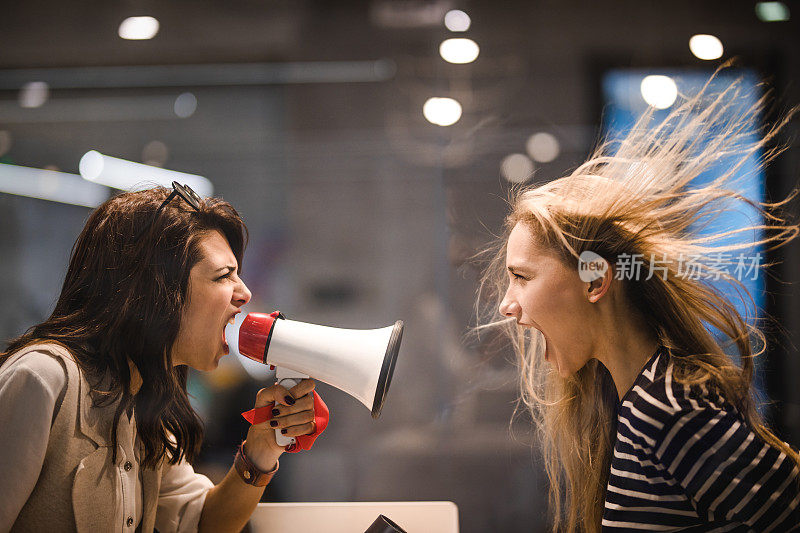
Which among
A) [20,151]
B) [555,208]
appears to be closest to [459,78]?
[555,208]

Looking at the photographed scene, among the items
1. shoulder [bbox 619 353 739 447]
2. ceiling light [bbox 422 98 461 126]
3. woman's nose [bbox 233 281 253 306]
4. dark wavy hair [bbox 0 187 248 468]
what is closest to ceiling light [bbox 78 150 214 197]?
dark wavy hair [bbox 0 187 248 468]

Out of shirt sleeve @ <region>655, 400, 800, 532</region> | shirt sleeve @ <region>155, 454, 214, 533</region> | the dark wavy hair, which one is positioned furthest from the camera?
shirt sleeve @ <region>155, 454, 214, 533</region>

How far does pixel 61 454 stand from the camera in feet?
3.31

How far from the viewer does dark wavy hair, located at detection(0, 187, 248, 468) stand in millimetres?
1078

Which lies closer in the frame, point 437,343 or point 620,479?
point 620,479

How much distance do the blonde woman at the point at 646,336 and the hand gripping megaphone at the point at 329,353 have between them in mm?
283

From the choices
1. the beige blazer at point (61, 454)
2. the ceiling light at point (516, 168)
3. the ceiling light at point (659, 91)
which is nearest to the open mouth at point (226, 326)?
the beige blazer at point (61, 454)

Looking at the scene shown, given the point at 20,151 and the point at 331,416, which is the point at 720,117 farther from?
the point at 20,151

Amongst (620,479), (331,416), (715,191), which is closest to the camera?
(620,479)

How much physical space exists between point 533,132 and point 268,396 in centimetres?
81

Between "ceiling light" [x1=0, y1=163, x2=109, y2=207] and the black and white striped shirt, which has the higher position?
"ceiling light" [x1=0, y1=163, x2=109, y2=207]

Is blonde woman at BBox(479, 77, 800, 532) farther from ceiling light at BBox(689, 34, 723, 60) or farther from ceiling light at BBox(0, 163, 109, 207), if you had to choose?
ceiling light at BBox(0, 163, 109, 207)

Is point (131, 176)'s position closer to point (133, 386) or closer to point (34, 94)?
point (34, 94)

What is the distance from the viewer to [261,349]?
1.11 meters
